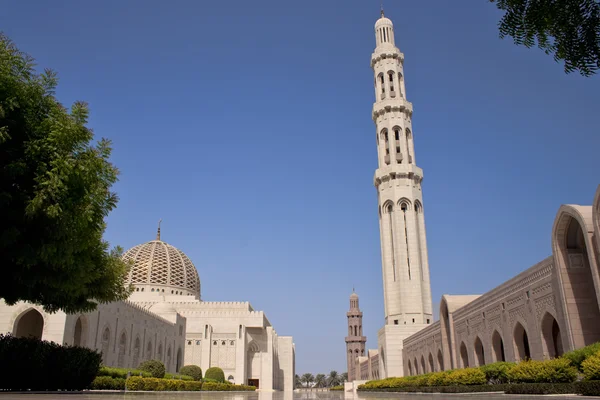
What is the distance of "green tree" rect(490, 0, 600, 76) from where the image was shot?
4.35 metres

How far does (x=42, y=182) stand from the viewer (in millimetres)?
7773

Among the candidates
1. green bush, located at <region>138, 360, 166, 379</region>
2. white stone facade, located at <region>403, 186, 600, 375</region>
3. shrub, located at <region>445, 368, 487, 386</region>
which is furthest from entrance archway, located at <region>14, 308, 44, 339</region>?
white stone facade, located at <region>403, 186, 600, 375</region>

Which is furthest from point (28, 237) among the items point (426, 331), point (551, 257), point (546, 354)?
point (426, 331)

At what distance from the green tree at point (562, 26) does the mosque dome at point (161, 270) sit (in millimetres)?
42844

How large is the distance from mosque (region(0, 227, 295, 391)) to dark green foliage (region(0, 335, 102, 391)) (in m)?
13.1

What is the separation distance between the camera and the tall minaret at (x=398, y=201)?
38.0m

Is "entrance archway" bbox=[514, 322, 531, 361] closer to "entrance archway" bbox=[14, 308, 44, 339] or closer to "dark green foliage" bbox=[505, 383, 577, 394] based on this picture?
"dark green foliage" bbox=[505, 383, 577, 394]

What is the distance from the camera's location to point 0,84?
784 centimetres

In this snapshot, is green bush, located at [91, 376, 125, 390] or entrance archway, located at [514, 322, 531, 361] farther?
entrance archway, located at [514, 322, 531, 361]

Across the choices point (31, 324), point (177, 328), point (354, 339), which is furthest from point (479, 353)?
point (354, 339)

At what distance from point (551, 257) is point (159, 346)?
2676 centimetres

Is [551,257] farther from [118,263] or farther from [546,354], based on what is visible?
[118,263]

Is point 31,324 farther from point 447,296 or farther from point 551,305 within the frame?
point 551,305

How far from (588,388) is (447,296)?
1821cm
